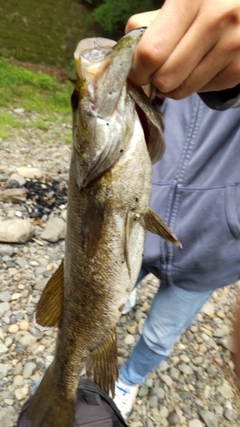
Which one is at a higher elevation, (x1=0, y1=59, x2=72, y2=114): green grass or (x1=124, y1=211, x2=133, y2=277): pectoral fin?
(x1=124, y1=211, x2=133, y2=277): pectoral fin

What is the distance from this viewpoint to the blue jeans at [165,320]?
2008mm

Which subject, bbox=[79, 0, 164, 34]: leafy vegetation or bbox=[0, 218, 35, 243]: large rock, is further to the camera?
bbox=[79, 0, 164, 34]: leafy vegetation

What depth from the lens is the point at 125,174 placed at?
1.21 meters

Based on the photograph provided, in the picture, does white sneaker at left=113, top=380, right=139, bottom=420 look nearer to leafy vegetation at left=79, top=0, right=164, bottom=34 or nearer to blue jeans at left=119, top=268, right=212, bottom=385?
blue jeans at left=119, top=268, right=212, bottom=385

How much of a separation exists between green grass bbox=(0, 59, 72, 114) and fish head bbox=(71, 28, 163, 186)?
21.3 ft

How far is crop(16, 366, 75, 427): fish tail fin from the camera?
1743mm

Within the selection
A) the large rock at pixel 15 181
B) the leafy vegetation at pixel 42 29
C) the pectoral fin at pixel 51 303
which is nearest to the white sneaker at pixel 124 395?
the pectoral fin at pixel 51 303

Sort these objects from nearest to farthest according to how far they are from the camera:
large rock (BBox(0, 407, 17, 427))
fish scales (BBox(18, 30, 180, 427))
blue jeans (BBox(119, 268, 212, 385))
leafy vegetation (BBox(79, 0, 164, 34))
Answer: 1. fish scales (BBox(18, 30, 180, 427))
2. blue jeans (BBox(119, 268, 212, 385))
3. large rock (BBox(0, 407, 17, 427))
4. leafy vegetation (BBox(79, 0, 164, 34))

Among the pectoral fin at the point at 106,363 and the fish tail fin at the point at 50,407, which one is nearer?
the pectoral fin at the point at 106,363

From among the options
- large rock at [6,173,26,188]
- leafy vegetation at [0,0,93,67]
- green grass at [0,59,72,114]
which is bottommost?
green grass at [0,59,72,114]

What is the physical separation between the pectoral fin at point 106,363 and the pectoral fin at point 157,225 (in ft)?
1.89

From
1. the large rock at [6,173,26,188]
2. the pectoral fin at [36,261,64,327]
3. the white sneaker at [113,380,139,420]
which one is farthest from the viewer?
the large rock at [6,173,26,188]

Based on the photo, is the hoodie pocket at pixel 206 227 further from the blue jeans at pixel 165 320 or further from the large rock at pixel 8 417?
the large rock at pixel 8 417

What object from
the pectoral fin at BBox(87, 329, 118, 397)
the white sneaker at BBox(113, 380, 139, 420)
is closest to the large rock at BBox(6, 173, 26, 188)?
the white sneaker at BBox(113, 380, 139, 420)
